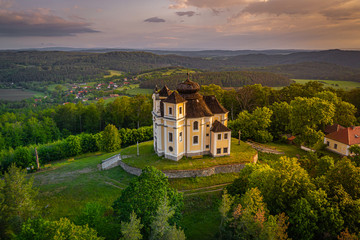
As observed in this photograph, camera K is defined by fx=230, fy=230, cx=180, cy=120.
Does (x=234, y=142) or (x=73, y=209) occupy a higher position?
(x=234, y=142)

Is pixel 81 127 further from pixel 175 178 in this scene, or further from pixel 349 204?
pixel 349 204

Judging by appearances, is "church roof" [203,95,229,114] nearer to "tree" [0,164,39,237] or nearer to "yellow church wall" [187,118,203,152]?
"yellow church wall" [187,118,203,152]

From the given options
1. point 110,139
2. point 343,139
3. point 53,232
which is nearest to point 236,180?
point 53,232

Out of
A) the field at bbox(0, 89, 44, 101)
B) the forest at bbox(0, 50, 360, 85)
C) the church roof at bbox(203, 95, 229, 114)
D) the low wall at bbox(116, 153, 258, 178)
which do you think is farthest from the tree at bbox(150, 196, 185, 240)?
the field at bbox(0, 89, 44, 101)

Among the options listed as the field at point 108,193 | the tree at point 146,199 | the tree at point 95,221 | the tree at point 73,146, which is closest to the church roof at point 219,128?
the field at point 108,193

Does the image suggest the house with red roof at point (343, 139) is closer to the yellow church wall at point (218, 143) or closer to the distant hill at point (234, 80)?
the yellow church wall at point (218, 143)

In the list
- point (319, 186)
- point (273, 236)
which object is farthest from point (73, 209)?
point (319, 186)

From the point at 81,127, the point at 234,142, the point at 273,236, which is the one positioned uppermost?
the point at 273,236
